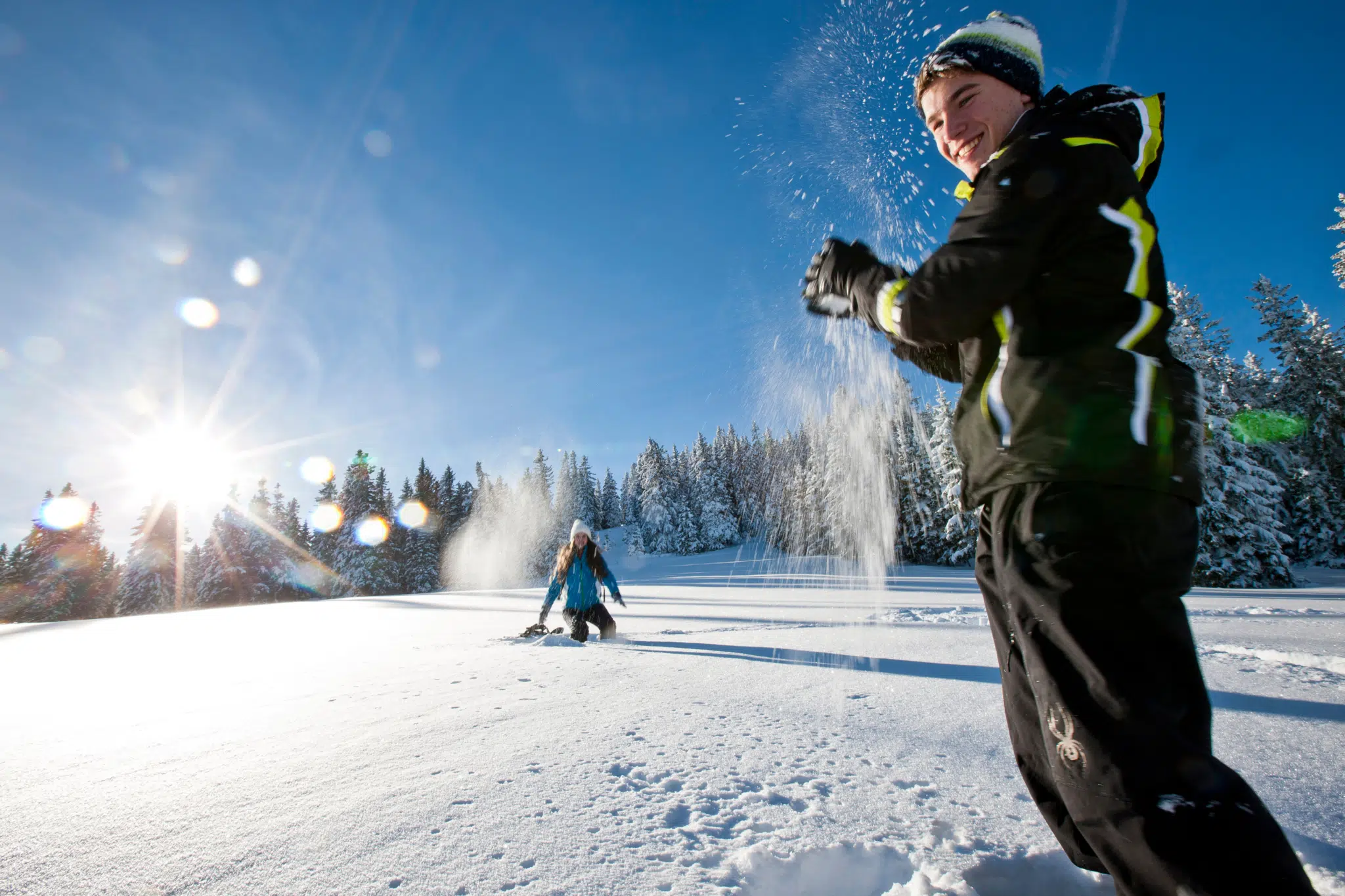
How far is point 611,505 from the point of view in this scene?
8375 centimetres

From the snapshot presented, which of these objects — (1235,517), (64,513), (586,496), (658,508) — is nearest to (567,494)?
(586,496)

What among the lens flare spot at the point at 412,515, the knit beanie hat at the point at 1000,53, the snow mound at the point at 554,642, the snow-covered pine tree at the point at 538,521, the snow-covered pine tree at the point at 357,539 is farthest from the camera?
the snow-covered pine tree at the point at 538,521

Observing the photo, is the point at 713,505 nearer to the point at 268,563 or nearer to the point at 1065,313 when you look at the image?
the point at 268,563

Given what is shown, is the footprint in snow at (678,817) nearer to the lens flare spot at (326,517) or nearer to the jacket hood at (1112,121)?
the jacket hood at (1112,121)

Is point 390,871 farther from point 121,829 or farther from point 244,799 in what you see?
point 121,829

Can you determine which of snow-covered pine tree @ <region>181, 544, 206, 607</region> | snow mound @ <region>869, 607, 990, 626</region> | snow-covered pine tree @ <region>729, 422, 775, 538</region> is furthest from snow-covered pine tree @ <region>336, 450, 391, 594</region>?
snow mound @ <region>869, 607, 990, 626</region>

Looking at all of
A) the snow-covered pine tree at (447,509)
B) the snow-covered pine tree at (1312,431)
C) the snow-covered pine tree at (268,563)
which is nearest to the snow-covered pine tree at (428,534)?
the snow-covered pine tree at (447,509)

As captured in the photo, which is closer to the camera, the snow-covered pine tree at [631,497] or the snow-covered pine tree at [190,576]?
the snow-covered pine tree at [190,576]

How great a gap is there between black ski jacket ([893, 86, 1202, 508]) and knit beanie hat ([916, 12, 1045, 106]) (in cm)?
25

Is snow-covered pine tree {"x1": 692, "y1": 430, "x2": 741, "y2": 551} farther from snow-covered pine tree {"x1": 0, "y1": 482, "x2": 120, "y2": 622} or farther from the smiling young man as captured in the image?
the smiling young man

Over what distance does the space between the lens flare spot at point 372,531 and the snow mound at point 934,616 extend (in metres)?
42.9

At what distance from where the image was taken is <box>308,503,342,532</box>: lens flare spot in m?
44.5

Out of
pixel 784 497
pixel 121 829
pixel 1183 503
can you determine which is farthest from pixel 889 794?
pixel 784 497

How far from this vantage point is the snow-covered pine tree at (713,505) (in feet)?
184
